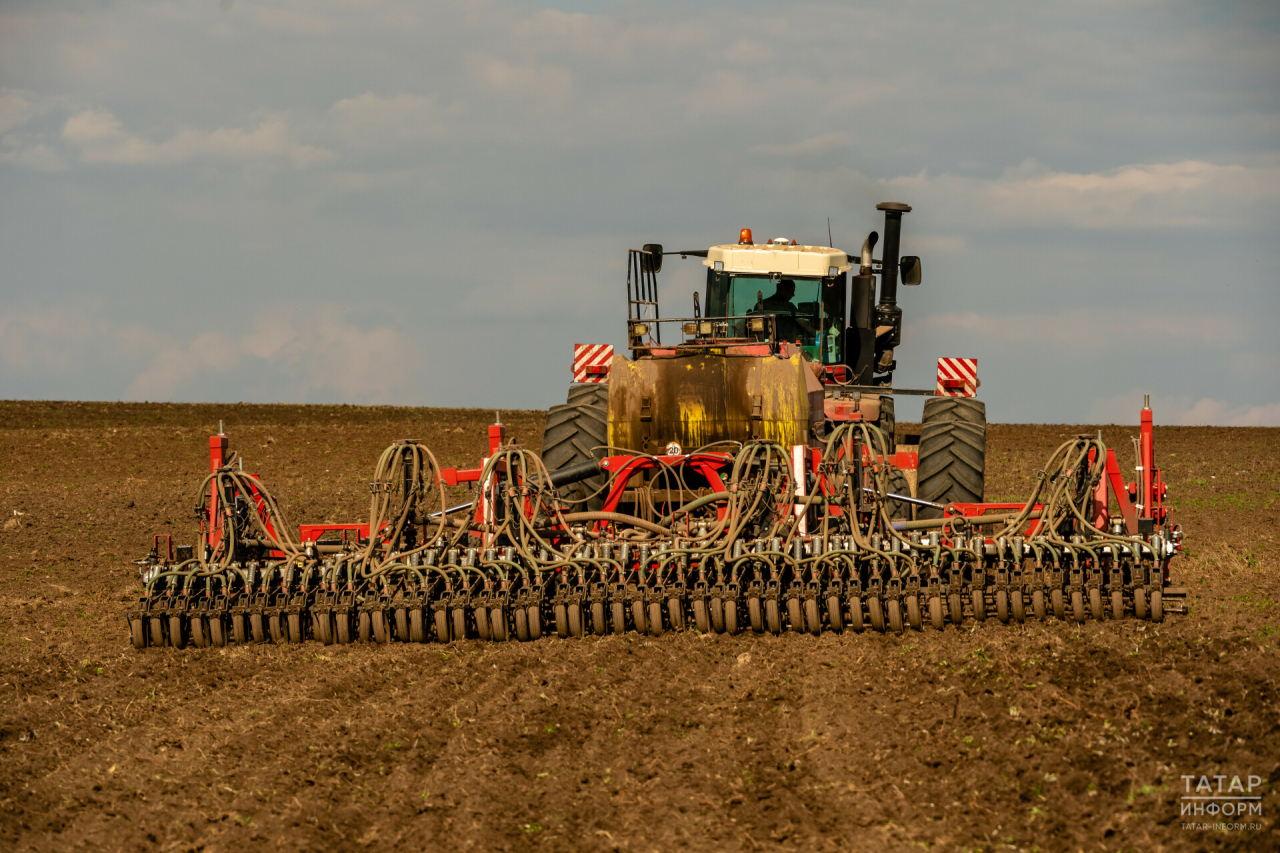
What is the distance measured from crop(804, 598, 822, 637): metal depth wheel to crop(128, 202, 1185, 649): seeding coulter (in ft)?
0.05

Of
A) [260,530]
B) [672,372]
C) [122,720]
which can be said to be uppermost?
[672,372]

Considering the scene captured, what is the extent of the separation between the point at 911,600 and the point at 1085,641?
1029 millimetres

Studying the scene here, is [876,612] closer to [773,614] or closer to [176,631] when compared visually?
[773,614]

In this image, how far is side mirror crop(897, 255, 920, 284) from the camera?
40.9 ft

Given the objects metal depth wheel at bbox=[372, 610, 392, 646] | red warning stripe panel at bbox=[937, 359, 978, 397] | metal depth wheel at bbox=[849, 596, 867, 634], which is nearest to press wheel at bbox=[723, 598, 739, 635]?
metal depth wheel at bbox=[849, 596, 867, 634]

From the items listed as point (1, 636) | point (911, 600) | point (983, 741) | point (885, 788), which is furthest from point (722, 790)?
point (1, 636)

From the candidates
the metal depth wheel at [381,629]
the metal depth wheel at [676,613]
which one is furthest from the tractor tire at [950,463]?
the metal depth wheel at [381,629]

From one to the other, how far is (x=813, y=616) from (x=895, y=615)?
489 mm

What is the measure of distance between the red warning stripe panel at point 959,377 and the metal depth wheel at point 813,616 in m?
5.59

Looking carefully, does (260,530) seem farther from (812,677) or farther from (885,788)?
(885,788)

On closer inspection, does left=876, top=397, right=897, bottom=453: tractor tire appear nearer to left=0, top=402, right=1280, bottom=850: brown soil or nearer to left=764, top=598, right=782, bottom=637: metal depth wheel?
left=0, top=402, right=1280, bottom=850: brown soil

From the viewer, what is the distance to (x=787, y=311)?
12.5m

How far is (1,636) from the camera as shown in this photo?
28.8 ft

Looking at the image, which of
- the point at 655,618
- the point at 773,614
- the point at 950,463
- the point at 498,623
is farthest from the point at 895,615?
the point at 950,463
